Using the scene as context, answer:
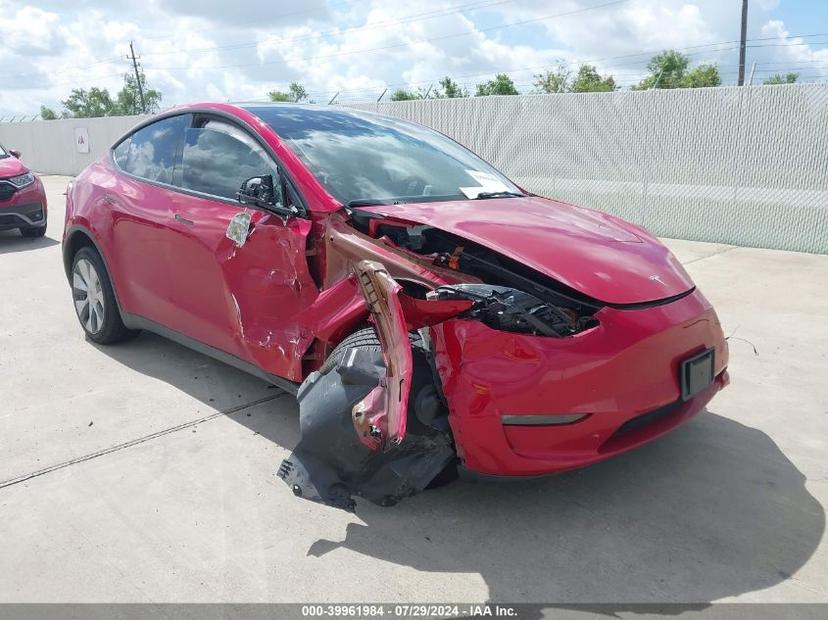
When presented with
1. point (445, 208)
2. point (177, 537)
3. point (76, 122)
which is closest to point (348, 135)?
point (445, 208)

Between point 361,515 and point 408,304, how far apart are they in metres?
0.92

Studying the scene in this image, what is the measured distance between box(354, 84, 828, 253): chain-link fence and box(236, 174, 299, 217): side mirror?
748cm

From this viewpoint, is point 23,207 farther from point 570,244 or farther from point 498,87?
point 498,87

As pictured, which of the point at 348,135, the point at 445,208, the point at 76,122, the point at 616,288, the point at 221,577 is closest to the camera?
the point at 221,577

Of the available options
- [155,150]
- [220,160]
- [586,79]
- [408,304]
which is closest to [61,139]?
[155,150]

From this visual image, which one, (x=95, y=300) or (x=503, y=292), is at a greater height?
(x=503, y=292)

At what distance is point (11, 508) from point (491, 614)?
2.05 m

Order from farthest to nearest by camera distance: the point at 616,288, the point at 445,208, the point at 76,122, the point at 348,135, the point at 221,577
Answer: the point at 76,122, the point at 348,135, the point at 445,208, the point at 616,288, the point at 221,577

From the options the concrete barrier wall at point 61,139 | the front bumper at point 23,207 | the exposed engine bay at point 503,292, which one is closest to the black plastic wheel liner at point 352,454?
the exposed engine bay at point 503,292

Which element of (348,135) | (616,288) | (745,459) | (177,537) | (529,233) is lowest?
(745,459)

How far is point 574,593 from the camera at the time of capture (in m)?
2.38

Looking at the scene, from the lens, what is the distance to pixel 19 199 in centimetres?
938

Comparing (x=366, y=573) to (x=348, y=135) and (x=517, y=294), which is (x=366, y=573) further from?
(x=348, y=135)

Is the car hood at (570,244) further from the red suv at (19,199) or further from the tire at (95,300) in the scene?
the red suv at (19,199)
